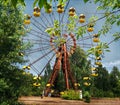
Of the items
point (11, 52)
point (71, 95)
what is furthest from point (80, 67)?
point (11, 52)

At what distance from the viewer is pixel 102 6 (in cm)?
1035

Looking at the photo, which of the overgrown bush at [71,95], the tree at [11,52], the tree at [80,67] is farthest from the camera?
the tree at [80,67]

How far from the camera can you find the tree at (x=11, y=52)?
20188mm

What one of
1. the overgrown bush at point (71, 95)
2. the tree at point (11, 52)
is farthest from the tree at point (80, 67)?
the tree at point (11, 52)

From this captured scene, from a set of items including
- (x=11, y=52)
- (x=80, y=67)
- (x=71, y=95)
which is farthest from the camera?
(x=80, y=67)

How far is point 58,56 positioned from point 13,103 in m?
23.5

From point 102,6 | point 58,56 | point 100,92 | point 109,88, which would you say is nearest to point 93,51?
point 102,6

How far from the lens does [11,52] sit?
20.5 metres

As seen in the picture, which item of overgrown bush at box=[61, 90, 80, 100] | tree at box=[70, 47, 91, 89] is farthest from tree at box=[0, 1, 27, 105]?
tree at box=[70, 47, 91, 89]

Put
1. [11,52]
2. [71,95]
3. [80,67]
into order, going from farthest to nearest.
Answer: [80,67]
[71,95]
[11,52]

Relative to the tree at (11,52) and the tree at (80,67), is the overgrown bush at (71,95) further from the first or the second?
the tree at (80,67)

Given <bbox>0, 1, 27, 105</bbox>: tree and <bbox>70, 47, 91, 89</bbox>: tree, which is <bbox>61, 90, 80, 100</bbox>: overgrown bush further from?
<bbox>70, 47, 91, 89</bbox>: tree

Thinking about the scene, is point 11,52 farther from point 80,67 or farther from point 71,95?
point 80,67

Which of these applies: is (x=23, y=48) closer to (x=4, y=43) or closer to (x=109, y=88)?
(x=4, y=43)
